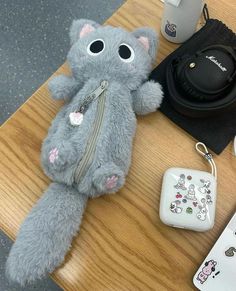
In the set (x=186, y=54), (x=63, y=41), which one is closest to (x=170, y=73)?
(x=186, y=54)

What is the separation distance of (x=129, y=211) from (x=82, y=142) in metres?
0.13

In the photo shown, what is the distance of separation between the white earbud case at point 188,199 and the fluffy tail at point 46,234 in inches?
4.8

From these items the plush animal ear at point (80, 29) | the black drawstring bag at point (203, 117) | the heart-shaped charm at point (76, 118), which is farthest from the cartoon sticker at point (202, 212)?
the plush animal ear at point (80, 29)

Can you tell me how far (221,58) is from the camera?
54 centimetres

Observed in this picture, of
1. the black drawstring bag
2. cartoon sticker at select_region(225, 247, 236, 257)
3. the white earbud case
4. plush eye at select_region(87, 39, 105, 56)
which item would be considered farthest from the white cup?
cartoon sticker at select_region(225, 247, 236, 257)

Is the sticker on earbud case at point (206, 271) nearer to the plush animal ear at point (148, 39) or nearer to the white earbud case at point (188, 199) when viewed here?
the white earbud case at point (188, 199)

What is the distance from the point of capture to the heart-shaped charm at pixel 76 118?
1.70ft

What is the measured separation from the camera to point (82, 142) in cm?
50

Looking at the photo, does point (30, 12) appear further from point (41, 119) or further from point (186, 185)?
point (186, 185)

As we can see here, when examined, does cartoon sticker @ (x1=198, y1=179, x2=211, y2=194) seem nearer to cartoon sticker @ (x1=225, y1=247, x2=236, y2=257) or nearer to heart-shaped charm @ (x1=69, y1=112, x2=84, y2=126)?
cartoon sticker @ (x1=225, y1=247, x2=236, y2=257)

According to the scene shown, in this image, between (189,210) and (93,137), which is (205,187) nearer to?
(189,210)

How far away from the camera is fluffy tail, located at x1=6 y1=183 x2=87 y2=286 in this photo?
0.47m

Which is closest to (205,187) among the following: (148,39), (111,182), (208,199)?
(208,199)

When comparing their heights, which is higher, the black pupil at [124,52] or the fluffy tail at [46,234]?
the black pupil at [124,52]
